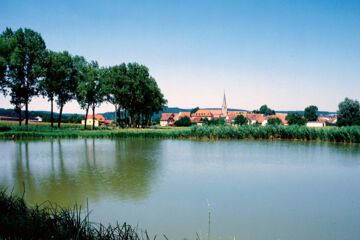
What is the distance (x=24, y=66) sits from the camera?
29.0 m

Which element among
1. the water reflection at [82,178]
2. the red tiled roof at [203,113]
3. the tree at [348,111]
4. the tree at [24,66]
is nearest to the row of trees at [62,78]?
the tree at [24,66]

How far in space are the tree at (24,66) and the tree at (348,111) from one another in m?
48.8

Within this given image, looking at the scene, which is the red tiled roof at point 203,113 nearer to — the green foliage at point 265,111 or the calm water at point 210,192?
the green foliage at point 265,111

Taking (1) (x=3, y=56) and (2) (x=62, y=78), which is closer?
(1) (x=3, y=56)

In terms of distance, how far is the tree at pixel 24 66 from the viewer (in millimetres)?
28125

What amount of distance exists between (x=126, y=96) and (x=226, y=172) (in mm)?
29681

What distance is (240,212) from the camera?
17.8ft

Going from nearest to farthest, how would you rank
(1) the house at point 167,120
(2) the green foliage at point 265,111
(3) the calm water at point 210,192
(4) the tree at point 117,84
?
(3) the calm water at point 210,192 < (4) the tree at point 117,84 < (1) the house at point 167,120 < (2) the green foliage at point 265,111

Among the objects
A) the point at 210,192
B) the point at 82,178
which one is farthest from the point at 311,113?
the point at 82,178

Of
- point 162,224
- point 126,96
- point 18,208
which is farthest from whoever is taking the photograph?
point 126,96

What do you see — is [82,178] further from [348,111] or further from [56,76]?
[348,111]

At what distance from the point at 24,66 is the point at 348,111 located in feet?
168

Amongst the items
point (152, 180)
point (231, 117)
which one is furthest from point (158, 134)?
point (231, 117)

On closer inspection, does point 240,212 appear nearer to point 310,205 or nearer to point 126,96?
point 310,205
